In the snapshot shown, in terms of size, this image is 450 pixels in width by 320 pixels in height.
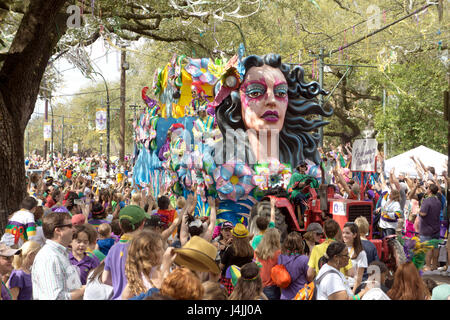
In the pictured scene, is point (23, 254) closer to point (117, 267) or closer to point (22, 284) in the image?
point (22, 284)

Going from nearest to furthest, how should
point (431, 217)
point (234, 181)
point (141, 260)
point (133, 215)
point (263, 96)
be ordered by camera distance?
point (141, 260)
point (133, 215)
point (431, 217)
point (234, 181)
point (263, 96)

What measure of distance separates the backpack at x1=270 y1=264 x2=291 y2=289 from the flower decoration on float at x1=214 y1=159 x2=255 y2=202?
264 inches

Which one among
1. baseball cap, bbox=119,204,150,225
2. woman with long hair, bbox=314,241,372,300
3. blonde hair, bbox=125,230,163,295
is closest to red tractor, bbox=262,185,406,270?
woman with long hair, bbox=314,241,372,300

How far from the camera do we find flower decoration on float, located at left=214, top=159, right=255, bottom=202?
500 inches

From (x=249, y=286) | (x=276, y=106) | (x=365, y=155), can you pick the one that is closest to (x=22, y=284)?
(x=249, y=286)

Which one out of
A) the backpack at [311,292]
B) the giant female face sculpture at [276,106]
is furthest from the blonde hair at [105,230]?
the giant female face sculpture at [276,106]

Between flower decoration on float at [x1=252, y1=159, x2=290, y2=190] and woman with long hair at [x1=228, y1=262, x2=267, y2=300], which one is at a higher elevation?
flower decoration on float at [x1=252, y1=159, x2=290, y2=190]

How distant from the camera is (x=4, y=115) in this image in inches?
Answer: 366

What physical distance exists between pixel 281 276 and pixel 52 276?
95.5 inches

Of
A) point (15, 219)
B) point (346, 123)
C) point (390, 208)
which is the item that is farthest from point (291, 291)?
point (346, 123)

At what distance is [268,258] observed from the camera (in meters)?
6.26

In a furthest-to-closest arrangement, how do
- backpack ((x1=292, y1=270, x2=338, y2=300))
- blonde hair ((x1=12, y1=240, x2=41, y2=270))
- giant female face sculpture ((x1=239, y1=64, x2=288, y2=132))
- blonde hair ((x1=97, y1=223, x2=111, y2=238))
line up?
giant female face sculpture ((x1=239, y1=64, x2=288, y2=132)) < blonde hair ((x1=97, y1=223, x2=111, y2=238)) < blonde hair ((x1=12, y1=240, x2=41, y2=270)) < backpack ((x1=292, y1=270, x2=338, y2=300))

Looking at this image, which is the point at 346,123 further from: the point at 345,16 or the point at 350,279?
the point at 350,279

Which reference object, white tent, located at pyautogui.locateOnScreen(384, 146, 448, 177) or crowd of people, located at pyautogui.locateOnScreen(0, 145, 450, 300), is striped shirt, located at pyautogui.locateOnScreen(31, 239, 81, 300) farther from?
white tent, located at pyautogui.locateOnScreen(384, 146, 448, 177)
